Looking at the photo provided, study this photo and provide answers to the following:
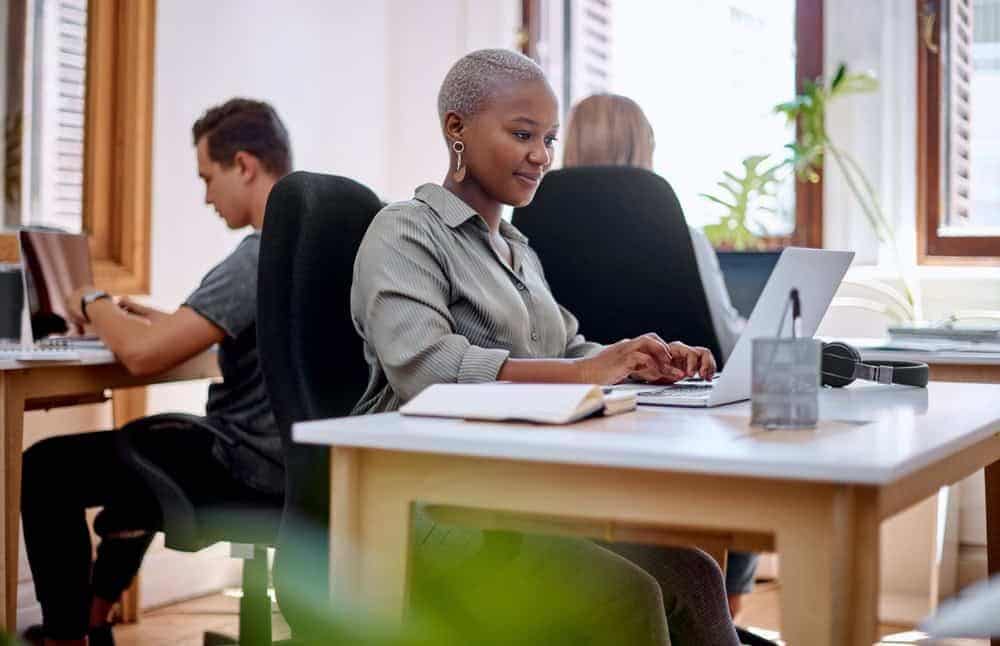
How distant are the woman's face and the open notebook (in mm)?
528

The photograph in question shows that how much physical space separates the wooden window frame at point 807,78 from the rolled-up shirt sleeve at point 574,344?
7.01 feet

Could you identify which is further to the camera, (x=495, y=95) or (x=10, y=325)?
(x=10, y=325)

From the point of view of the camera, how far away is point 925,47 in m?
3.94

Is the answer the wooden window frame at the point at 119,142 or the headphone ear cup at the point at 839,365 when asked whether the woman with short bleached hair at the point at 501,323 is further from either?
the wooden window frame at the point at 119,142

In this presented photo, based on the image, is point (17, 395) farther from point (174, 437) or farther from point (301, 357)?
point (301, 357)

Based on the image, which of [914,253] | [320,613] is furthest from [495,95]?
[914,253]

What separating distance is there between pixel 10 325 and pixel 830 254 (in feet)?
5.62

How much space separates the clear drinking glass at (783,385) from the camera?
126 cm

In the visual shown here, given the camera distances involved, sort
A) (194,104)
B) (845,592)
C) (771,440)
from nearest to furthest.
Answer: (845,592)
(771,440)
(194,104)

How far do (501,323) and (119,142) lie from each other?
1921mm

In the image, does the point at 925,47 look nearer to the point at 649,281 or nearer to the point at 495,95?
the point at 649,281

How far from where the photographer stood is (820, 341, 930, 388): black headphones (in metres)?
1.77

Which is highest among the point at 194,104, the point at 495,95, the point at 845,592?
the point at 194,104

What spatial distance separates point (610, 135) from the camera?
2781 mm
